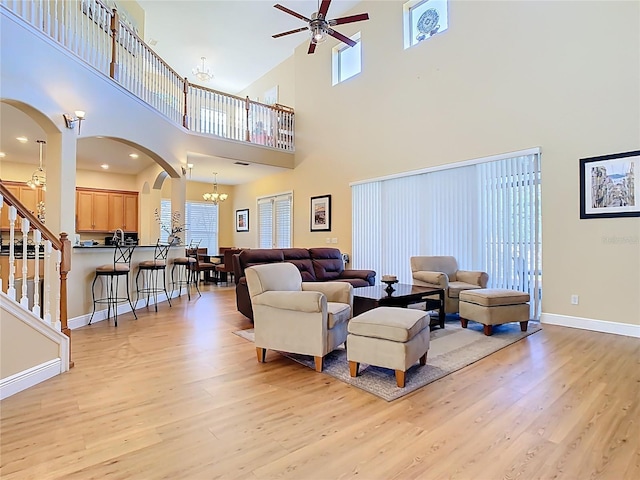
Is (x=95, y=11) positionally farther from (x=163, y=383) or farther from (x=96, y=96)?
(x=163, y=383)

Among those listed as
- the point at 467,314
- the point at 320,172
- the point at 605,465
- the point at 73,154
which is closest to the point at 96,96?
the point at 73,154

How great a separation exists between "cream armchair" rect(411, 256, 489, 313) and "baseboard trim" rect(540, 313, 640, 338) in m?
0.87

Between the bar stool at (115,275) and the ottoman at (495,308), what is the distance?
14.5 ft

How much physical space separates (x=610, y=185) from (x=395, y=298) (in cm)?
288

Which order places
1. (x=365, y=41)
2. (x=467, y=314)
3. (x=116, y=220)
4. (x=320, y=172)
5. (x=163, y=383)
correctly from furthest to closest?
(x=116, y=220) → (x=320, y=172) → (x=365, y=41) → (x=467, y=314) → (x=163, y=383)

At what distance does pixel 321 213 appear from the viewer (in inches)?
320

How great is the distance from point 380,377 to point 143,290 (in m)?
4.57

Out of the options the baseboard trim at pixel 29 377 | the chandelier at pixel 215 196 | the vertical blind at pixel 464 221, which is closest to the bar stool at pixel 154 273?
the baseboard trim at pixel 29 377

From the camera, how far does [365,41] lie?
7.01 meters

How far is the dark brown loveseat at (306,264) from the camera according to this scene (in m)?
4.82

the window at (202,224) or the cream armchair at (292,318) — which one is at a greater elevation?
the window at (202,224)

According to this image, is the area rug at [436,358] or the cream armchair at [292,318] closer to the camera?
the area rug at [436,358]

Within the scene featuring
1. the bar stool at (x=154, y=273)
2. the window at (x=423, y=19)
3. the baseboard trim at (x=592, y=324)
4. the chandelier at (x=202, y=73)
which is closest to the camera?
the baseboard trim at (x=592, y=324)

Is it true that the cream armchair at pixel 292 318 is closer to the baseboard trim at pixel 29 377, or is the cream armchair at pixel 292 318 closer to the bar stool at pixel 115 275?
the baseboard trim at pixel 29 377
